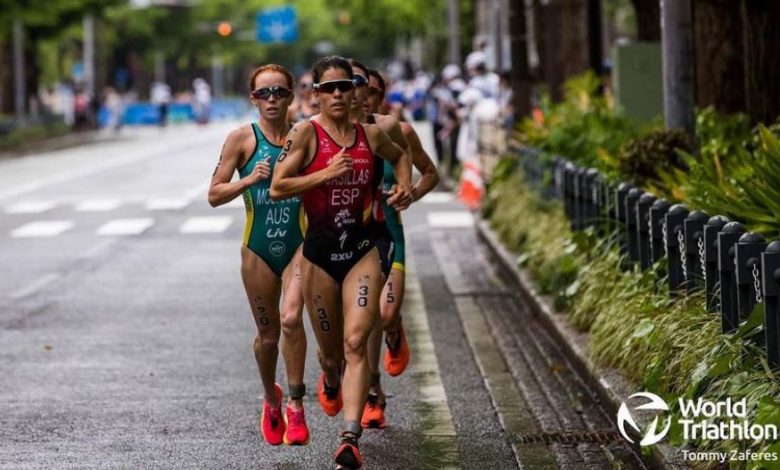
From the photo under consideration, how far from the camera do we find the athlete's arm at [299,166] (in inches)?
341

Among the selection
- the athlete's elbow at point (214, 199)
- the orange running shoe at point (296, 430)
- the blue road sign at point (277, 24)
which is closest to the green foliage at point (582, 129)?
the athlete's elbow at point (214, 199)

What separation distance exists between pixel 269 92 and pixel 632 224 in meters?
3.83

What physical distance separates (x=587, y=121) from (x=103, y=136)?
52809mm

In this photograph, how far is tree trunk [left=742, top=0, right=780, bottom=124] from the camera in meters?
16.7

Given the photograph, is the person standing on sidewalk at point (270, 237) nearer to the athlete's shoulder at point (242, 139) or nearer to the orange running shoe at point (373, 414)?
the athlete's shoulder at point (242, 139)

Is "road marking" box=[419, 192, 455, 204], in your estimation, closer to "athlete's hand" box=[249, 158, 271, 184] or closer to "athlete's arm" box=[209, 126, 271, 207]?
"athlete's arm" box=[209, 126, 271, 207]

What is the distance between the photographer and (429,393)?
468 inches

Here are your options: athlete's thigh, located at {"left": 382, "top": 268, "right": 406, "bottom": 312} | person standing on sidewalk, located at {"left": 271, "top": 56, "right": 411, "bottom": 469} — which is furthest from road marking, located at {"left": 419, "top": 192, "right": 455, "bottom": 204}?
person standing on sidewalk, located at {"left": 271, "top": 56, "right": 411, "bottom": 469}

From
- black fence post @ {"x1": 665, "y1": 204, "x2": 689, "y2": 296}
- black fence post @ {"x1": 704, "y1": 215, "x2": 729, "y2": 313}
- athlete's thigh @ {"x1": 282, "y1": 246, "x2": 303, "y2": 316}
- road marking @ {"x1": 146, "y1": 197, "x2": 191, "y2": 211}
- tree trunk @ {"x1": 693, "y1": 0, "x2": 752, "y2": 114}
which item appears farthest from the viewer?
road marking @ {"x1": 146, "y1": 197, "x2": 191, "y2": 211}

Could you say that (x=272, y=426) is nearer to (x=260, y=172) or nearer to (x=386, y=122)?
(x=260, y=172)

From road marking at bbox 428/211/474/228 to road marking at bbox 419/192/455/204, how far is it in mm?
2457

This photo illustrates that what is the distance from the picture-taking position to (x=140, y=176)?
41.7 meters

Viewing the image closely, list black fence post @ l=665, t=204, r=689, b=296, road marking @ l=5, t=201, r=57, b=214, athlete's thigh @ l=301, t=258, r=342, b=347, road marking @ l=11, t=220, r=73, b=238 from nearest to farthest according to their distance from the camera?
1. athlete's thigh @ l=301, t=258, r=342, b=347
2. black fence post @ l=665, t=204, r=689, b=296
3. road marking @ l=11, t=220, r=73, b=238
4. road marking @ l=5, t=201, r=57, b=214

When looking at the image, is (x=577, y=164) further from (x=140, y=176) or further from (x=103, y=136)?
(x=103, y=136)
